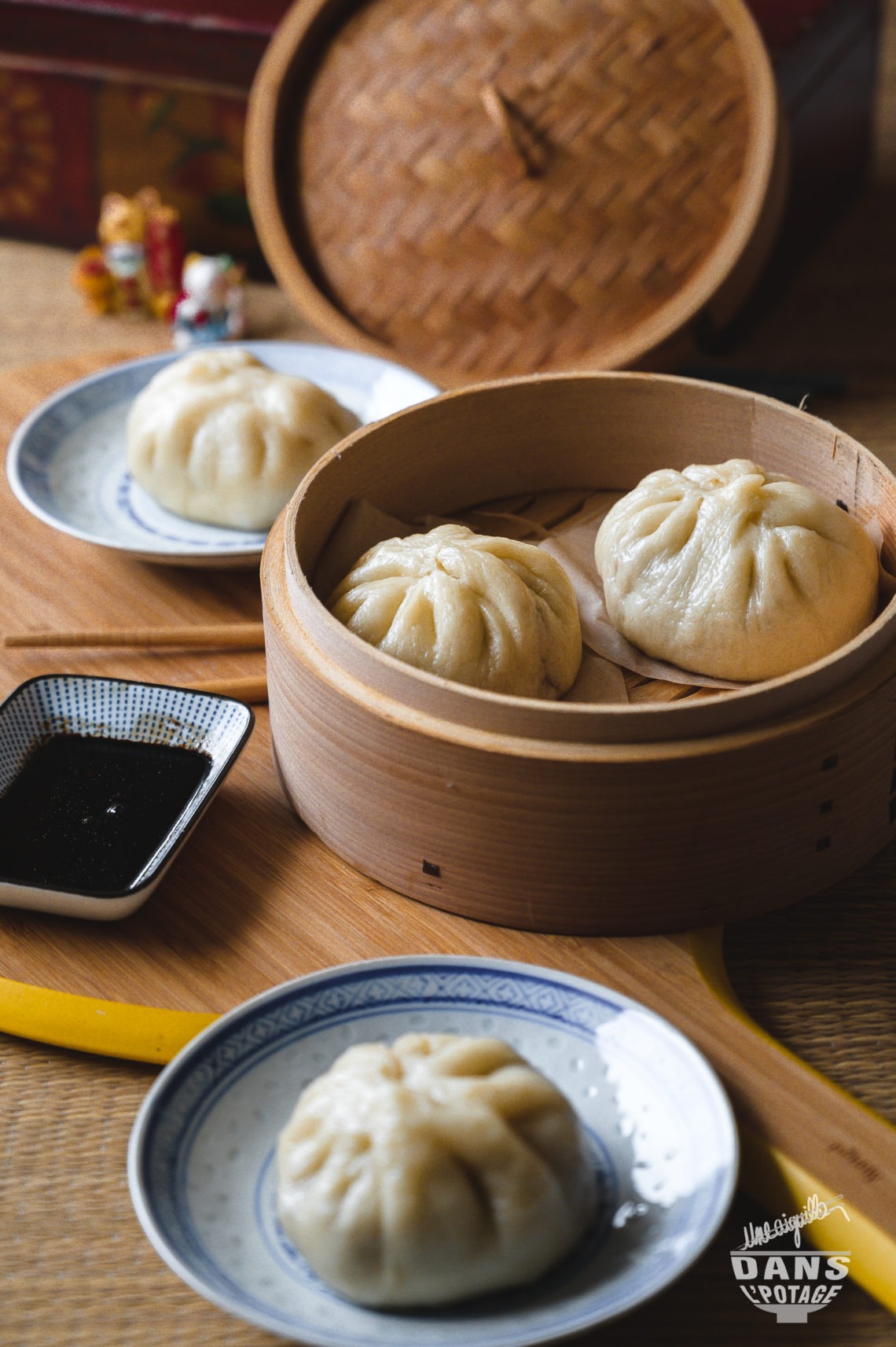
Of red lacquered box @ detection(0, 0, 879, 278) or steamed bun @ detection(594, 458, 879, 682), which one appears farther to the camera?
red lacquered box @ detection(0, 0, 879, 278)

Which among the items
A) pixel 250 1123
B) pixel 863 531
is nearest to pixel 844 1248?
pixel 250 1123

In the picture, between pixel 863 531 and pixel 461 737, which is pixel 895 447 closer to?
pixel 863 531

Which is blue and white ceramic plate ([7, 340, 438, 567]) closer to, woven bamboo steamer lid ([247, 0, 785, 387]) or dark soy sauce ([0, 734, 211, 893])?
woven bamboo steamer lid ([247, 0, 785, 387])

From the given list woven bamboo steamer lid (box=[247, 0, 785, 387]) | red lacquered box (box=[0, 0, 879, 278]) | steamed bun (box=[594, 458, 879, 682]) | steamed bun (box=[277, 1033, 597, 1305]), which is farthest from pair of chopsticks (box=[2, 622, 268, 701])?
red lacquered box (box=[0, 0, 879, 278])

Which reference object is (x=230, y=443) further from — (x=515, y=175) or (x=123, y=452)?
(x=515, y=175)

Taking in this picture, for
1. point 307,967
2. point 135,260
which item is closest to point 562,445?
point 307,967

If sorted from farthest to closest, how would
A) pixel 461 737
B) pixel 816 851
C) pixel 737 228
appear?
1. pixel 737 228
2. pixel 816 851
3. pixel 461 737
